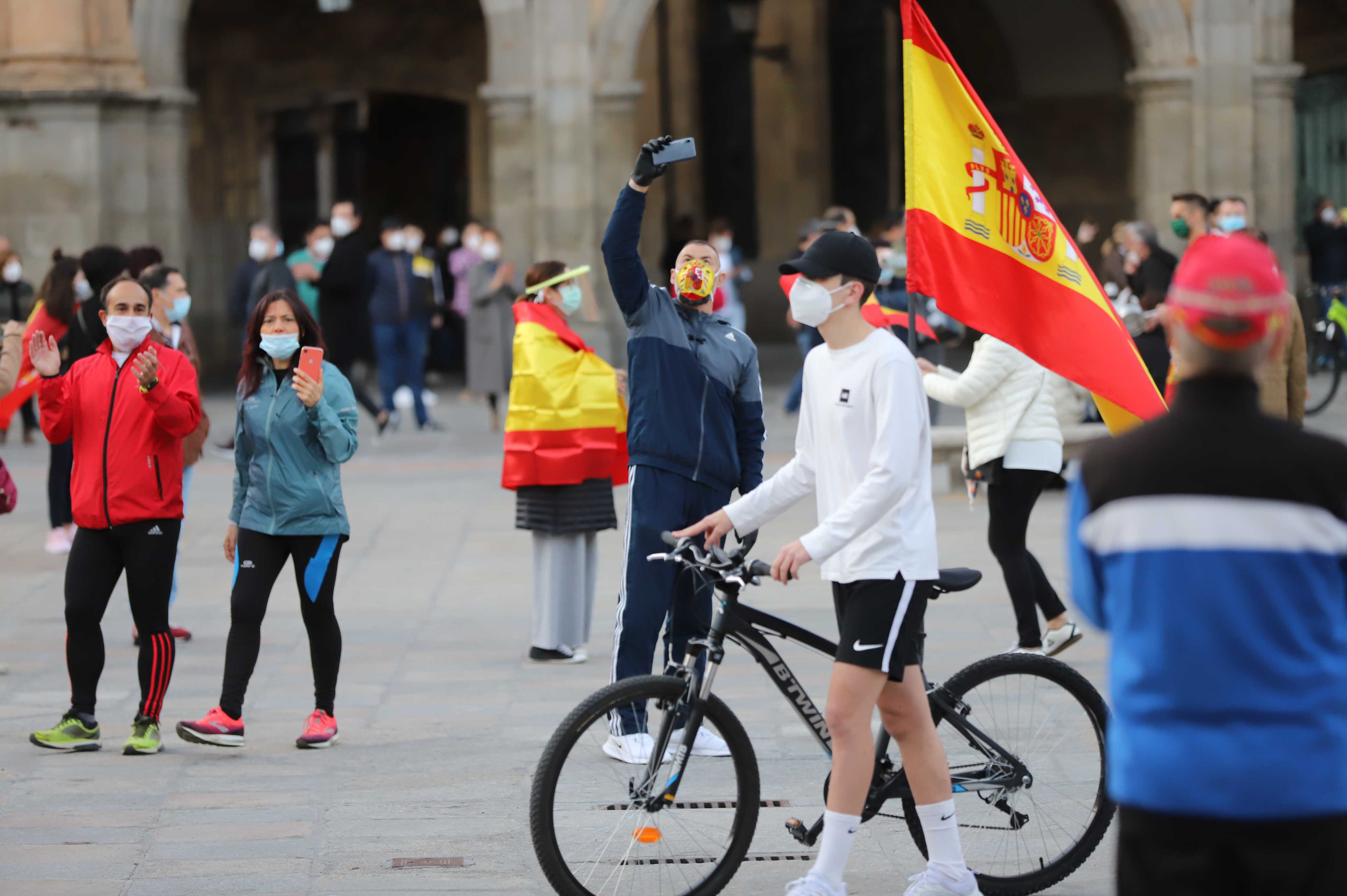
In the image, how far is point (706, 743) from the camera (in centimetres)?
463

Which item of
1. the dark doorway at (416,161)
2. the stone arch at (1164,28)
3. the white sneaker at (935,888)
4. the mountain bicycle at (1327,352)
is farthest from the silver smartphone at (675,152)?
the dark doorway at (416,161)

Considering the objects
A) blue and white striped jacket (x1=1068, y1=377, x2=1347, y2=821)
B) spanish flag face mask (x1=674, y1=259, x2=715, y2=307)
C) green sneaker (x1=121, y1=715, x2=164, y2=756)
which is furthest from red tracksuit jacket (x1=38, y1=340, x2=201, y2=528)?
blue and white striped jacket (x1=1068, y1=377, x2=1347, y2=821)

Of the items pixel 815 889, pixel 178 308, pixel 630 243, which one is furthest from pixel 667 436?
pixel 178 308

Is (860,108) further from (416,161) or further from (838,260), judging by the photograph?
(838,260)

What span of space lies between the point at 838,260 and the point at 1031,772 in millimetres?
1397

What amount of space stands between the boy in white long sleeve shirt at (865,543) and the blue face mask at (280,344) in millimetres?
2245

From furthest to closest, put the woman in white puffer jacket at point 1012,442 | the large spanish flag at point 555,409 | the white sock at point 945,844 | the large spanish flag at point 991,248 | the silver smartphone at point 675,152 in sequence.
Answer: the large spanish flag at point 555,409 → the woman in white puffer jacket at point 1012,442 → the silver smartphone at point 675,152 → the large spanish flag at point 991,248 → the white sock at point 945,844

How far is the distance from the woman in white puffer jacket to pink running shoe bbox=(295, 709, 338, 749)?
2.59 meters

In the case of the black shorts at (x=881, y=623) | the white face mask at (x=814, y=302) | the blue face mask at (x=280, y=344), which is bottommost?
the black shorts at (x=881, y=623)

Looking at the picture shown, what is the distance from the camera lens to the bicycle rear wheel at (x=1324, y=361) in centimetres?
1614

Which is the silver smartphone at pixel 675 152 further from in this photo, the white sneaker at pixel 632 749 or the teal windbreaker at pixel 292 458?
the white sneaker at pixel 632 749

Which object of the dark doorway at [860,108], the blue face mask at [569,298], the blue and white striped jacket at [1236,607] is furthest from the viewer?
the dark doorway at [860,108]

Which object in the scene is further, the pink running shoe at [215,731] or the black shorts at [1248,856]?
the pink running shoe at [215,731]

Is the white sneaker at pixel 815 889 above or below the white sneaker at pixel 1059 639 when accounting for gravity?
below
